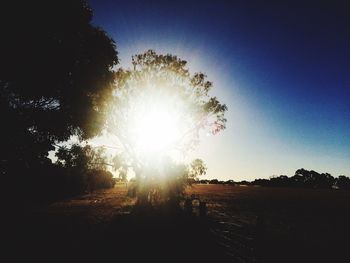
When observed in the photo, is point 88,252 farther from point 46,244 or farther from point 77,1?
point 77,1

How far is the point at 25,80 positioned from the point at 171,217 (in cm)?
1511

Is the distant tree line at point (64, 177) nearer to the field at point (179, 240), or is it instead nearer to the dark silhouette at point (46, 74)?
the dark silhouette at point (46, 74)

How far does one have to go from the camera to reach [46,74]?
16.2m

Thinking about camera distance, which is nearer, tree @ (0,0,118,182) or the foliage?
tree @ (0,0,118,182)

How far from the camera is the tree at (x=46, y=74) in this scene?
1466cm

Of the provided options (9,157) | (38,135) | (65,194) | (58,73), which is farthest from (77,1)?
(65,194)

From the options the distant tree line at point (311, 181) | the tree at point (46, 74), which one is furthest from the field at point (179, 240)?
the distant tree line at point (311, 181)

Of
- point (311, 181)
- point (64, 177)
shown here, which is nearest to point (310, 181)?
point (311, 181)

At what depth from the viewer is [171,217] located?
72.8ft

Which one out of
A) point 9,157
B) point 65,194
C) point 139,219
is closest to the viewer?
point 9,157

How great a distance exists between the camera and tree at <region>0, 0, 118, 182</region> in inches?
577

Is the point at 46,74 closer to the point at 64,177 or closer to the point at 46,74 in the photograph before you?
the point at 46,74

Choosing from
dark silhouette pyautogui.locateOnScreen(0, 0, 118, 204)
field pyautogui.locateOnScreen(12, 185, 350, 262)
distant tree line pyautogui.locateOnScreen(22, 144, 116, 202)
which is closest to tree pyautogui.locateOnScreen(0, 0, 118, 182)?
dark silhouette pyautogui.locateOnScreen(0, 0, 118, 204)

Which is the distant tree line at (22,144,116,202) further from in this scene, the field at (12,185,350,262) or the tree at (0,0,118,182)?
the field at (12,185,350,262)
